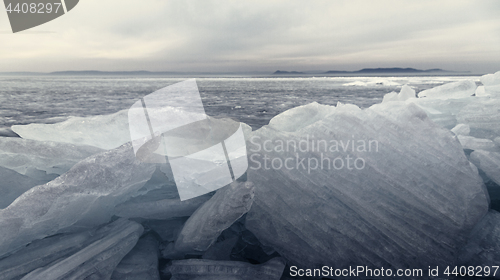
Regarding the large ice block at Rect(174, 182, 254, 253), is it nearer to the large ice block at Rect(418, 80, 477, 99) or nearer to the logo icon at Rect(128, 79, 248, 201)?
the logo icon at Rect(128, 79, 248, 201)

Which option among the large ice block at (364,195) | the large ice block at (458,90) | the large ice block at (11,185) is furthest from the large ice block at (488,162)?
the large ice block at (11,185)

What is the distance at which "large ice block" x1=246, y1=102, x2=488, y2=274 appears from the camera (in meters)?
2.04

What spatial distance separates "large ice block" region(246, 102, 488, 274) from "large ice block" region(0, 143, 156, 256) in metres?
1.11

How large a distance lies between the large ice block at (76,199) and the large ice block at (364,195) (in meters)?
1.11

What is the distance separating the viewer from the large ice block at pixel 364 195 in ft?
6.70

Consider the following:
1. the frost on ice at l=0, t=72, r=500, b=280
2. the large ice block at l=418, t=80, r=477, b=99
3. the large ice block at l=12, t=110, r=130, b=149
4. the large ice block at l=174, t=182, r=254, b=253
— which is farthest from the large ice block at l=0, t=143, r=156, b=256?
the large ice block at l=418, t=80, r=477, b=99

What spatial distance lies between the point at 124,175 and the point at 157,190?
64 cm

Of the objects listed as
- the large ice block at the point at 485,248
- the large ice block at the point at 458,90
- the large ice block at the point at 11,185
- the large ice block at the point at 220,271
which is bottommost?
the large ice block at the point at 220,271

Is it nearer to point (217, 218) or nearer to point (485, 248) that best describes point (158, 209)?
point (217, 218)

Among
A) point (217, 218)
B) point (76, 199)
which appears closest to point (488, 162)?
point (217, 218)

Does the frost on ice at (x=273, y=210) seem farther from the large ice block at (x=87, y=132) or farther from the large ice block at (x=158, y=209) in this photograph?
the large ice block at (x=87, y=132)

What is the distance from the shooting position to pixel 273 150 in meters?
2.48

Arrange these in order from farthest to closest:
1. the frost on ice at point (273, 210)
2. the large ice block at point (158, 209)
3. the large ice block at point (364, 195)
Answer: the large ice block at point (158, 209)
the large ice block at point (364, 195)
the frost on ice at point (273, 210)

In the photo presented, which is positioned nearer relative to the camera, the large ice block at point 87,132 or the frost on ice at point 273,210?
the frost on ice at point 273,210
